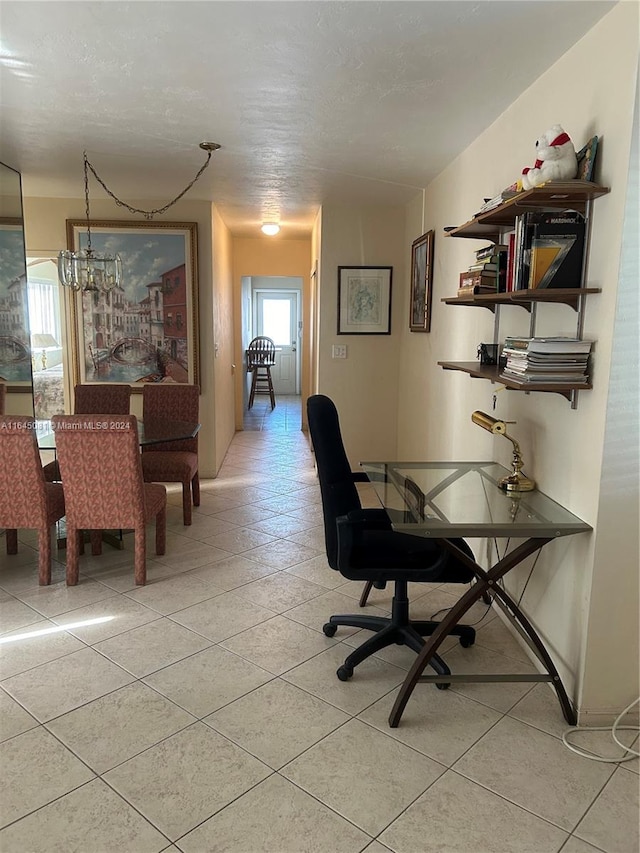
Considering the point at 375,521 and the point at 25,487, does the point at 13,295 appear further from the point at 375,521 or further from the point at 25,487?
the point at 375,521

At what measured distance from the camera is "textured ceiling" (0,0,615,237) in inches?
80.1

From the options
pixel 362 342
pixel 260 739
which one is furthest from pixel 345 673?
pixel 362 342

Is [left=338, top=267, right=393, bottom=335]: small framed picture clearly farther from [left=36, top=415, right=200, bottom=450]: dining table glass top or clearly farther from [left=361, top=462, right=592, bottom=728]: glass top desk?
[left=361, top=462, right=592, bottom=728]: glass top desk

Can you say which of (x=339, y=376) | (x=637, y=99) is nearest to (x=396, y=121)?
(x=637, y=99)

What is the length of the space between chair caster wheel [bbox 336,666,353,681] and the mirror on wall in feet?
10.6

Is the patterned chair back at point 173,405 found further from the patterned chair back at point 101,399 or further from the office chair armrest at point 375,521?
the office chair armrest at point 375,521

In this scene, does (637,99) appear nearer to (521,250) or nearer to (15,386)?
(521,250)

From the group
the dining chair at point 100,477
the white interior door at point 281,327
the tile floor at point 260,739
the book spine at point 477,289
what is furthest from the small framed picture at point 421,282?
the white interior door at point 281,327

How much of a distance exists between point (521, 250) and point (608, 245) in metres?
0.32

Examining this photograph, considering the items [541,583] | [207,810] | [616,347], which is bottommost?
[207,810]

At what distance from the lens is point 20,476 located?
10.3ft

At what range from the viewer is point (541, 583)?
8.28ft

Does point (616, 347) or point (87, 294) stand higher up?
point (87, 294)

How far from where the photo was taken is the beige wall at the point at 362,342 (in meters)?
5.21
